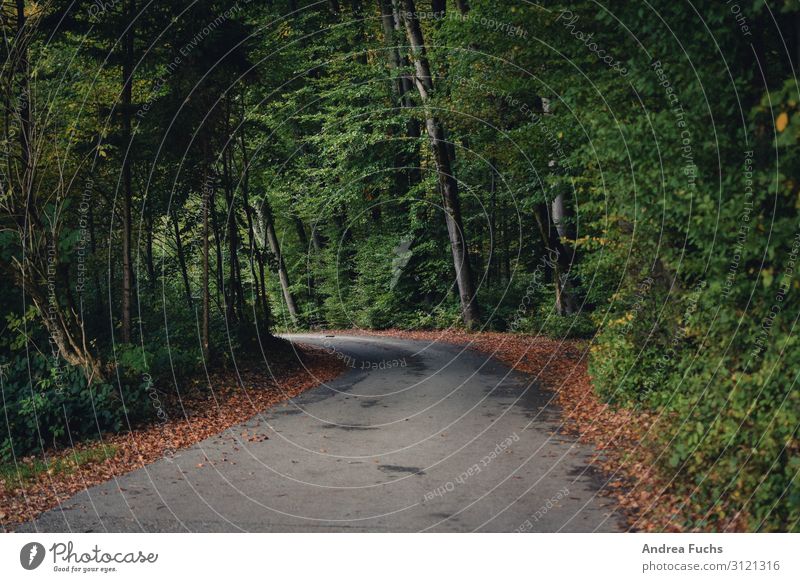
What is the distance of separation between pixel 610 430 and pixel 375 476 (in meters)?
3.95

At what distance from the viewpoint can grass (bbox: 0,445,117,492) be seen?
10.7 meters

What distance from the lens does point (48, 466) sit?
1128 centimetres

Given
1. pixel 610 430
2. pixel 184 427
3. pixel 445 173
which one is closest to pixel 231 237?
pixel 184 427

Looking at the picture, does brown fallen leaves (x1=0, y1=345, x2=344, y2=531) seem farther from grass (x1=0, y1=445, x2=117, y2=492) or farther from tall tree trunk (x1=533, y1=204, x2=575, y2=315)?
tall tree trunk (x1=533, y1=204, x2=575, y2=315)

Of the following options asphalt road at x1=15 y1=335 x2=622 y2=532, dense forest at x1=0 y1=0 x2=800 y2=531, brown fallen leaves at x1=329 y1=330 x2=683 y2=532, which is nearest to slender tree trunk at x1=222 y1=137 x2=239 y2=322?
dense forest at x1=0 y1=0 x2=800 y2=531

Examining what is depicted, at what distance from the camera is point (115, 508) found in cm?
867

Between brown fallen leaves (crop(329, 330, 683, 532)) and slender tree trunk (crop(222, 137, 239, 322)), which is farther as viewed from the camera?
slender tree trunk (crop(222, 137, 239, 322))

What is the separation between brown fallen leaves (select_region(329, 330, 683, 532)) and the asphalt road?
26 centimetres

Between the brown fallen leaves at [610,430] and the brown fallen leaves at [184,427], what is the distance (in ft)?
18.5

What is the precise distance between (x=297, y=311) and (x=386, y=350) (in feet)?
61.0

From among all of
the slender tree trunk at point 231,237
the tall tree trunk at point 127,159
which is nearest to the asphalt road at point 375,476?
the tall tree trunk at point 127,159

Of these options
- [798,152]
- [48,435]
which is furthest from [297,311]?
[798,152]

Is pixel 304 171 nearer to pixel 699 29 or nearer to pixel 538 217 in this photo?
pixel 538 217

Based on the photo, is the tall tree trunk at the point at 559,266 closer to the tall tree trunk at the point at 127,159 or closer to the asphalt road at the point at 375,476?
the asphalt road at the point at 375,476
